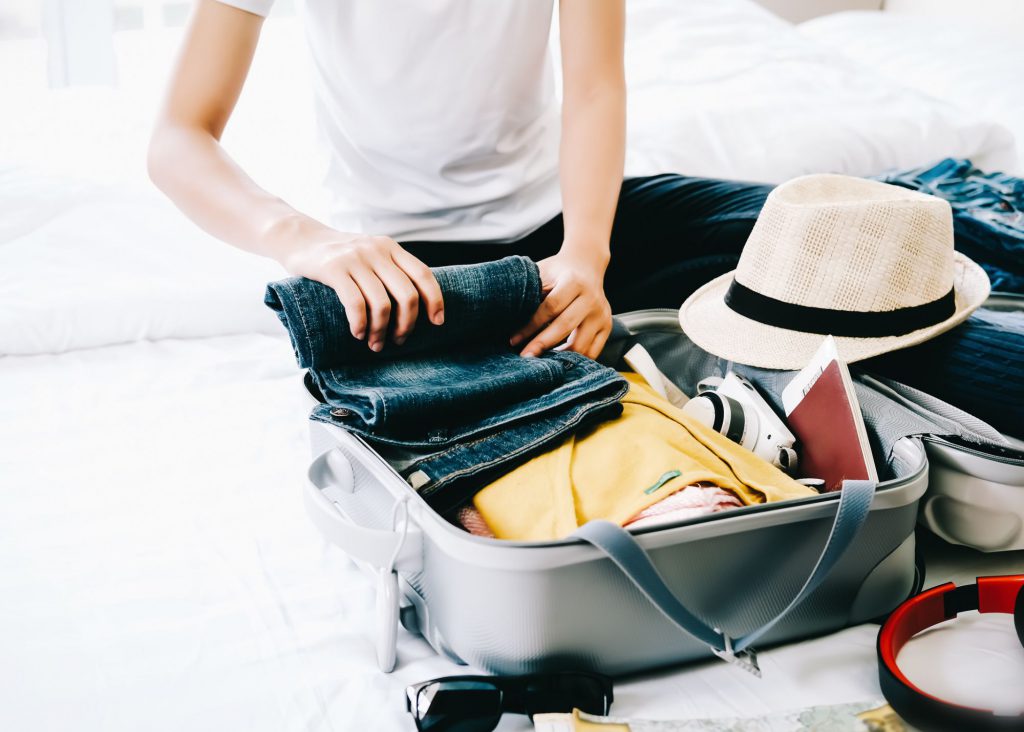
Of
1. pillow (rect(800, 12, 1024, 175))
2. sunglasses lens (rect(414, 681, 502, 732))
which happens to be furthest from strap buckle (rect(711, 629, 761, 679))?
pillow (rect(800, 12, 1024, 175))

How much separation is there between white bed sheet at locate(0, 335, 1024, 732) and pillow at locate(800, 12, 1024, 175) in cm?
127

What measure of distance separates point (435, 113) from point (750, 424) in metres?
0.51

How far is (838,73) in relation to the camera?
5.67 feet

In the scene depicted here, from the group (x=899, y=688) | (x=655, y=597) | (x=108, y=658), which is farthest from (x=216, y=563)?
(x=899, y=688)

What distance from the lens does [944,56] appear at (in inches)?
75.2

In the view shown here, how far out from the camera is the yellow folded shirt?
1.95ft

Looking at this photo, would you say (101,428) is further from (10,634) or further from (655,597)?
(655,597)

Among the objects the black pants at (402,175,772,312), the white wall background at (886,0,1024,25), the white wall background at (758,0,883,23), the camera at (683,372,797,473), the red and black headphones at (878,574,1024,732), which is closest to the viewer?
the red and black headphones at (878,574,1024,732)

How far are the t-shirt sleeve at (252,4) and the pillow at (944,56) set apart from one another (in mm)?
1255

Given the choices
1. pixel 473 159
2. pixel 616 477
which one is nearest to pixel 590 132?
pixel 473 159

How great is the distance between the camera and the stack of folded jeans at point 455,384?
25.6 inches

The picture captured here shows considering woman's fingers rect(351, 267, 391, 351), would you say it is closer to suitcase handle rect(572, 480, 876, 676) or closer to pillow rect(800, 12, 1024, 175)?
suitcase handle rect(572, 480, 876, 676)

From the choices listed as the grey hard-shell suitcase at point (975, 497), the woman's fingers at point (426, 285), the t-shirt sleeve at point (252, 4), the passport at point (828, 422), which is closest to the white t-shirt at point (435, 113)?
the t-shirt sleeve at point (252, 4)

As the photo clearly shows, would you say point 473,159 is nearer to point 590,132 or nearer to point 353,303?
point 590,132
